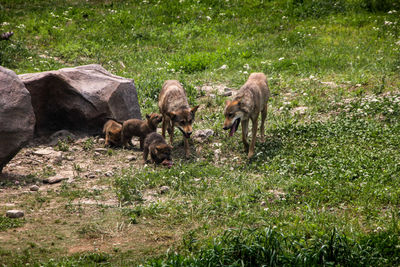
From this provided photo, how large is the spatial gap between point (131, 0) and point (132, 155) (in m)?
13.3

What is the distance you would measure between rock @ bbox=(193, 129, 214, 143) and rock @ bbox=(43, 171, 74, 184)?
3.02 metres

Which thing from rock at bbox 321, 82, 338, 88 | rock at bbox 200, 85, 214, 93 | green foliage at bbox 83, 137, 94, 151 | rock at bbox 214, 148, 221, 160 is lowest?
rock at bbox 214, 148, 221, 160

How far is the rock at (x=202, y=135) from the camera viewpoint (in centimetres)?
1059

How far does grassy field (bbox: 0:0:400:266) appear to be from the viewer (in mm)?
5707

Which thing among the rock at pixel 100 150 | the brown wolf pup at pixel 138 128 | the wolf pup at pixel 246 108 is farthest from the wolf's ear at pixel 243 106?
the rock at pixel 100 150

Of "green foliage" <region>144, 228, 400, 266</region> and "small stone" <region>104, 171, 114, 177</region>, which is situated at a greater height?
"green foliage" <region>144, 228, 400, 266</region>

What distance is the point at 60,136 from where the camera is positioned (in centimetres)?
1034

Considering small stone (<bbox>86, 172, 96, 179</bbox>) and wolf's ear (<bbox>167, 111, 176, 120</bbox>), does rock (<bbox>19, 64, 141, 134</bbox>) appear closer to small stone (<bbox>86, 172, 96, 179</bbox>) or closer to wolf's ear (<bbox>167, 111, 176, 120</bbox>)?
wolf's ear (<bbox>167, 111, 176, 120</bbox>)

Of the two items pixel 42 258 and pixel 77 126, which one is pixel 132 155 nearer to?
pixel 77 126

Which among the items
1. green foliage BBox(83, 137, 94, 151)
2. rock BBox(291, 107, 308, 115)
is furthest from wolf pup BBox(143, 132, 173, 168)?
rock BBox(291, 107, 308, 115)

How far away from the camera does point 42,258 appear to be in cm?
562

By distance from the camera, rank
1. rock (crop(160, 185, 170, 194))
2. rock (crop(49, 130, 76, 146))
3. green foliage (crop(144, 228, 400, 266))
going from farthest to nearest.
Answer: rock (crop(49, 130, 76, 146)), rock (crop(160, 185, 170, 194)), green foliage (crop(144, 228, 400, 266))

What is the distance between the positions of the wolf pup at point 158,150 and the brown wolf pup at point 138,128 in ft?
2.13

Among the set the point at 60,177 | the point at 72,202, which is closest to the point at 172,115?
the point at 60,177
